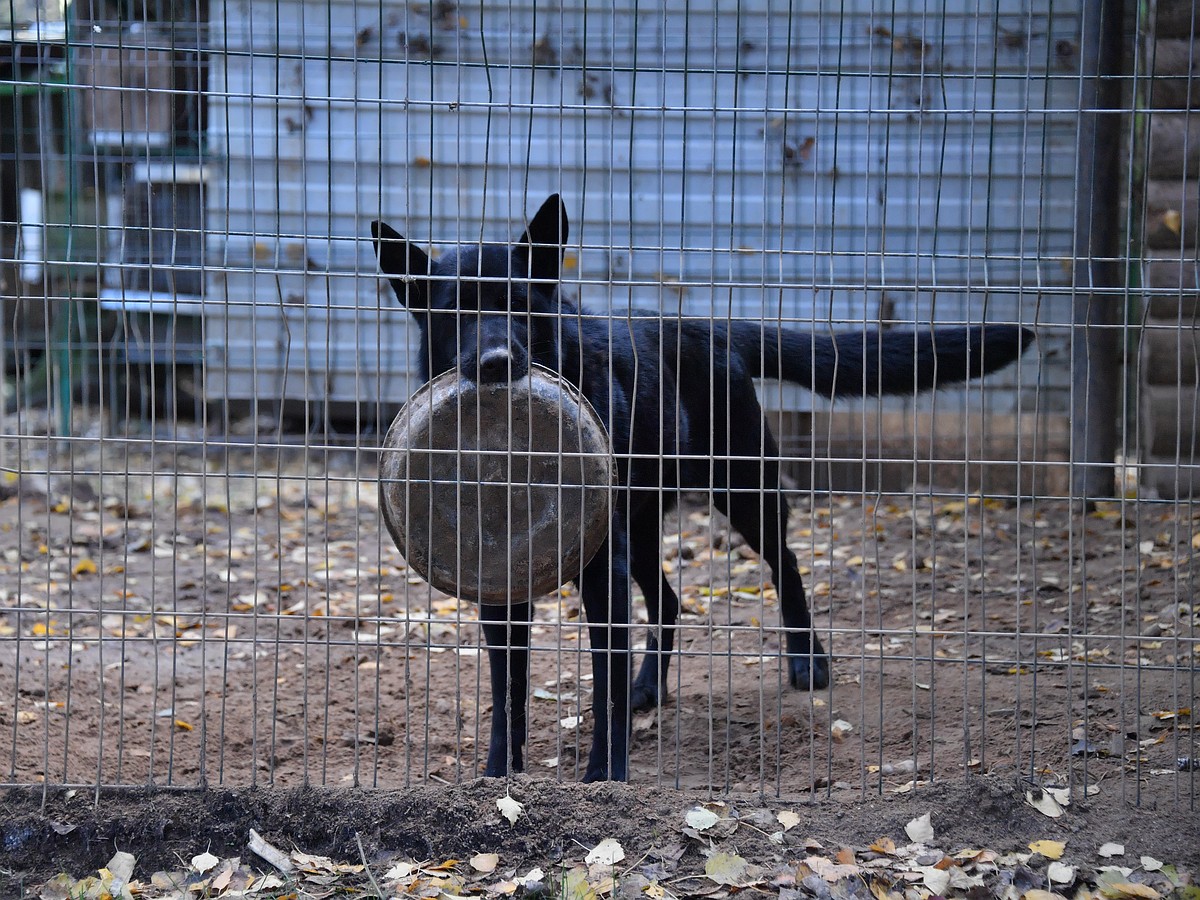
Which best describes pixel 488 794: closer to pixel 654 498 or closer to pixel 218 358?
pixel 654 498

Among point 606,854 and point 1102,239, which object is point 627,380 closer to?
point 606,854

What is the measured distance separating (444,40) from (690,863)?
691cm

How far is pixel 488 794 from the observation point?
10.7 feet

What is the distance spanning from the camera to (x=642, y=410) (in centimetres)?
398

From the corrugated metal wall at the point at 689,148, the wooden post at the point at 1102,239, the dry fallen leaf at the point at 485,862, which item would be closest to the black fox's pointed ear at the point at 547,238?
the dry fallen leaf at the point at 485,862

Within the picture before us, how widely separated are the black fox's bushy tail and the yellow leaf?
1.54m

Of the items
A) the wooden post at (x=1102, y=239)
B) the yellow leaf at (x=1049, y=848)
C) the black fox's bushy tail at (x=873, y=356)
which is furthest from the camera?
the wooden post at (x=1102, y=239)

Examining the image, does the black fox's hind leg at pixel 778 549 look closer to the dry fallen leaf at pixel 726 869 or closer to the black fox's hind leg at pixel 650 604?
the black fox's hind leg at pixel 650 604

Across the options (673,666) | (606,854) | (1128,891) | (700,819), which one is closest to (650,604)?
(673,666)

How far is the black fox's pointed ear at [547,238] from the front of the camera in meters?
3.45

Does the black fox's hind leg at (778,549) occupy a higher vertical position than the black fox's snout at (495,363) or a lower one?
lower

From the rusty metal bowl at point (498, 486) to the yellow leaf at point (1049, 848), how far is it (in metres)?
1.45

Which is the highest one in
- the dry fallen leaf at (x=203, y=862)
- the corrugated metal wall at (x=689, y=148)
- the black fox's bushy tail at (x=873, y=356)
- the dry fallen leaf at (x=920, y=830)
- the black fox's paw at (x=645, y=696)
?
the corrugated metal wall at (x=689, y=148)

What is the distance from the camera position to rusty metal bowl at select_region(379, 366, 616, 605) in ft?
11.0
